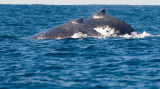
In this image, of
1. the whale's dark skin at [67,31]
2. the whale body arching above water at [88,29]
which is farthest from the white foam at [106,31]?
the whale's dark skin at [67,31]

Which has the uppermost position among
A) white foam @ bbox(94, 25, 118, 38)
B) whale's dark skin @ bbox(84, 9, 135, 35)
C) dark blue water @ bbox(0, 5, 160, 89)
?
whale's dark skin @ bbox(84, 9, 135, 35)

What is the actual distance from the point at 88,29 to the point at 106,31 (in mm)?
1667

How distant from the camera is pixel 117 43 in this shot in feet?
79.7

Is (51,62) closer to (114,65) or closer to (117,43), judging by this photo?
(114,65)

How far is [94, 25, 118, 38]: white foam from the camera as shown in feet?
88.1

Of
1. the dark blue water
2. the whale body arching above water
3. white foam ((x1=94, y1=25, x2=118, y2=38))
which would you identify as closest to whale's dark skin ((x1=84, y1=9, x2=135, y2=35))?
the whale body arching above water

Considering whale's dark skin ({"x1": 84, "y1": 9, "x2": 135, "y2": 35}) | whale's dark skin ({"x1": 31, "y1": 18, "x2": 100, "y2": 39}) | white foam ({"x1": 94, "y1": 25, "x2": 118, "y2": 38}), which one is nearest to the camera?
whale's dark skin ({"x1": 31, "y1": 18, "x2": 100, "y2": 39})

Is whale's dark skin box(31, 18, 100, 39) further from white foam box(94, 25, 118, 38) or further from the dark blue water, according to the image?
white foam box(94, 25, 118, 38)

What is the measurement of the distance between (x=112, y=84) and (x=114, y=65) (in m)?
3.01

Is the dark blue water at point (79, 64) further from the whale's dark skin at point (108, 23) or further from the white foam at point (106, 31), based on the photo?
the whale's dark skin at point (108, 23)

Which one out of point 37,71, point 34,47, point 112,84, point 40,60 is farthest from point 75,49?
point 112,84

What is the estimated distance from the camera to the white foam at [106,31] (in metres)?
26.9

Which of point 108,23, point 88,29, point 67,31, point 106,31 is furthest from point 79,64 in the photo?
point 108,23

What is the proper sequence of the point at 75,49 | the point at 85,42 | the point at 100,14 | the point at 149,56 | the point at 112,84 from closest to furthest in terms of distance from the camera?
the point at 112,84
the point at 149,56
the point at 75,49
the point at 85,42
the point at 100,14
